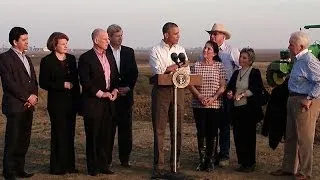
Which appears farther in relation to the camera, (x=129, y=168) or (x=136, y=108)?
(x=136, y=108)

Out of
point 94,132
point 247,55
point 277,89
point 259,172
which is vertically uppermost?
point 247,55

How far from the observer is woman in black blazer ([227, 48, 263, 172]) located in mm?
7203

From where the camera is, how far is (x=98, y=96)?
686cm

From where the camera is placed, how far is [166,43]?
6797mm

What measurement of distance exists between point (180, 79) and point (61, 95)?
1554 millimetres

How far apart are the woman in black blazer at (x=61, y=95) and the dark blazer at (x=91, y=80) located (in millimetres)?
177

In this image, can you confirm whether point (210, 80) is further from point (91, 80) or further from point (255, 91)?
point (91, 80)

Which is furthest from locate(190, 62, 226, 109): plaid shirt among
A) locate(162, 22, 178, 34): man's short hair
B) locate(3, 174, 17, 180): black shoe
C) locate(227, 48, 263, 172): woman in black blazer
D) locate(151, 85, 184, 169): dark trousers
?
locate(3, 174, 17, 180): black shoe

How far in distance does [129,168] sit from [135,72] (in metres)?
1.31

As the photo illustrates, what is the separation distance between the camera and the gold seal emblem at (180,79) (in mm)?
6469

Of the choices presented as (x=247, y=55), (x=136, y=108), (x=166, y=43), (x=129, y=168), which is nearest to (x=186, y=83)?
(x=166, y=43)

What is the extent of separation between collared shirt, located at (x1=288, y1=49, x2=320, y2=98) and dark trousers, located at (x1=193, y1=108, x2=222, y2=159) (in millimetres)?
1077

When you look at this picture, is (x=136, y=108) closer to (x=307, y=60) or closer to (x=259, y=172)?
(x=259, y=172)

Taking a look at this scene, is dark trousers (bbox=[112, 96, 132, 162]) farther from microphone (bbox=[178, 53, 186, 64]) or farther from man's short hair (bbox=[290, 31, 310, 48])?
man's short hair (bbox=[290, 31, 310, 48])
